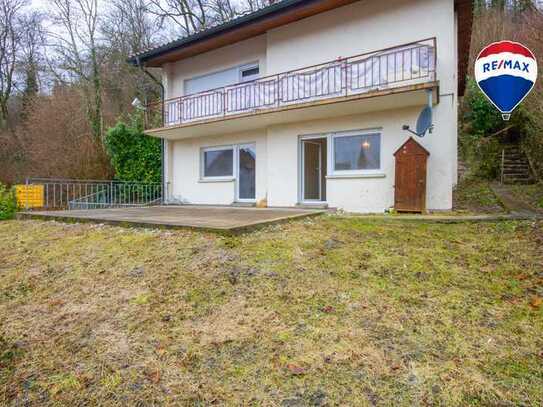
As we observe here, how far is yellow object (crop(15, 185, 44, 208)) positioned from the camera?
9281 mm

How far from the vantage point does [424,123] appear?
7.75 meters

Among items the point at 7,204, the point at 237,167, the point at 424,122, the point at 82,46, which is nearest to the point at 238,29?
the point at 237,167

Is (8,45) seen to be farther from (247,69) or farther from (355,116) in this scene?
(355,116)

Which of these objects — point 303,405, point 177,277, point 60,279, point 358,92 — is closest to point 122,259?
point 60,279

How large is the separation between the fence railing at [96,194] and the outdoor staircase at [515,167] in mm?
12006

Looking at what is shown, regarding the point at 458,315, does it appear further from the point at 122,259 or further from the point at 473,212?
the point at 473,212

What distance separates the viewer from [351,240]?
498 cm

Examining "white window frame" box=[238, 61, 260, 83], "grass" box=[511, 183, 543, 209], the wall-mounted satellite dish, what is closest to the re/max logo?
the wall-mounted satellite dish

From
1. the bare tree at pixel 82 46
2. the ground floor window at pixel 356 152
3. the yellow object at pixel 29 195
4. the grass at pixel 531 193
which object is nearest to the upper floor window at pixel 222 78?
the ground floor window at pixel 356 152

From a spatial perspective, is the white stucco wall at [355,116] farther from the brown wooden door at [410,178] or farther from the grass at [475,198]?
the grass at [475,198]

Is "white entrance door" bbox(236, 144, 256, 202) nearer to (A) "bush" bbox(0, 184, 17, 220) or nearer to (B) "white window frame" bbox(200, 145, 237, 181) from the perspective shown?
(B) "white window frame" bbox(200, 145, 237, 181)

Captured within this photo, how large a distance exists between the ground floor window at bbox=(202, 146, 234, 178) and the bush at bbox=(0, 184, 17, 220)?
5.65m

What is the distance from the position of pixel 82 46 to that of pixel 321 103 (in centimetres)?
1588

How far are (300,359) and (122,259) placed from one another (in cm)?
306
